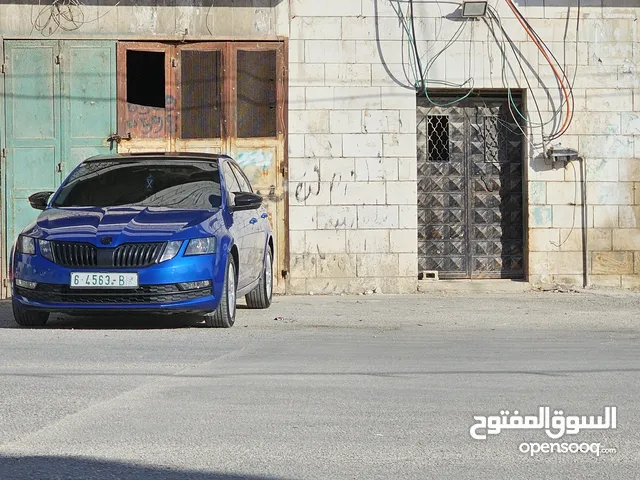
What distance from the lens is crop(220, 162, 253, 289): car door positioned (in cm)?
1161

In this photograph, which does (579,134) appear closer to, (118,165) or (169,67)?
(169,67)

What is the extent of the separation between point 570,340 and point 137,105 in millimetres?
8140

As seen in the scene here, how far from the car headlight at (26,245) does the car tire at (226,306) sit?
64.1 inches

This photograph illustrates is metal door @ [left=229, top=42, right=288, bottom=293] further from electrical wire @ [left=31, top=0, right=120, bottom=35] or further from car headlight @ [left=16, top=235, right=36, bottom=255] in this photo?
car headlight @ [left=16, top=235, right=36, bottom=255]

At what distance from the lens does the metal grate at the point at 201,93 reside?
16.5 metres

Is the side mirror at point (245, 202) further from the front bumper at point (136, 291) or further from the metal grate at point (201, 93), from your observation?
the metal grate at point (201, 93)

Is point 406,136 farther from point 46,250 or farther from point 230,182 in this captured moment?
point 46,250

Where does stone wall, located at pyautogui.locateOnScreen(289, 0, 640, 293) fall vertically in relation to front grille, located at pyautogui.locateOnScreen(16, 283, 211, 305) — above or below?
above

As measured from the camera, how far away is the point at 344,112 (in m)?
16.6

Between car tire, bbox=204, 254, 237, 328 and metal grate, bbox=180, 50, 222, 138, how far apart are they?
5.58 m

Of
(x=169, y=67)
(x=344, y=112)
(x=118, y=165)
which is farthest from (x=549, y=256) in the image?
(x=118, y=165)

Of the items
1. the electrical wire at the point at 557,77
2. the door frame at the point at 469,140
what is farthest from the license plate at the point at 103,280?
the electrical wire at the point at 557,77

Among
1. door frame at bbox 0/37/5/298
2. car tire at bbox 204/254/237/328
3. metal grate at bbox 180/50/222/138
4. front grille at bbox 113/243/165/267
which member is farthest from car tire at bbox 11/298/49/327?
metal grate at bbox 180/50/222/138

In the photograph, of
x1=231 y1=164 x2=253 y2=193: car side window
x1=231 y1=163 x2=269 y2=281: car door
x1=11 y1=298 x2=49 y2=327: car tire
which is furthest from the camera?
x1=231 y1=164 x2=253 y2=193: car side window
